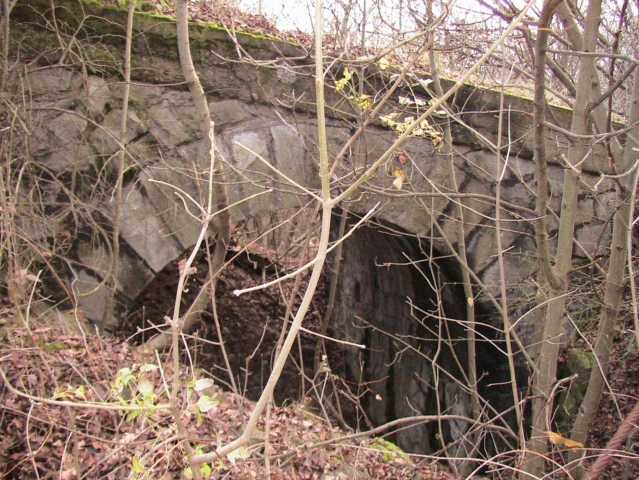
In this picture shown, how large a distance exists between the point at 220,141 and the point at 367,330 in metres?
3.24

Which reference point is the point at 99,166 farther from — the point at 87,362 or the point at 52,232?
the point at 87,362

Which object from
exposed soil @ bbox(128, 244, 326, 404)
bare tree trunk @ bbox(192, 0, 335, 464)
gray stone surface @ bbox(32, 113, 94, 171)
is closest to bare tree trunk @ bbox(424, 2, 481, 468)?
gray stone surface @ bbox(32, 113, 94, 171)

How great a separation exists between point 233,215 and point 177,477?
1.61 meters

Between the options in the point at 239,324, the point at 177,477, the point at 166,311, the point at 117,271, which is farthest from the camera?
the point at 239,324

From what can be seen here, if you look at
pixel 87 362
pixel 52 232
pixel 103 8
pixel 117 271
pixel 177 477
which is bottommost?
pixel 177 477

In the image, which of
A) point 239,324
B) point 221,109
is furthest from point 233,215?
point 239,324

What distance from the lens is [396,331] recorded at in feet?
19.7

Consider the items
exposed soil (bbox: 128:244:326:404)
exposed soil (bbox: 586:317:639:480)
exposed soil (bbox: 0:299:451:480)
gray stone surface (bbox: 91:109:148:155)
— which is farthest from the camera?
exposed soil (bbox: 128:244:326:404)

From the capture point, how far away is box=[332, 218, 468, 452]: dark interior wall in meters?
5.22

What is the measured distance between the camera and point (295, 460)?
3.04 metres

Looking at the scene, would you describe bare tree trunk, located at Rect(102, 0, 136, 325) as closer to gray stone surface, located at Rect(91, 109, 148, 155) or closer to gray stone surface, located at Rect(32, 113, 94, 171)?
gray stone surface, located at Rect(91, 109, 148, 155)

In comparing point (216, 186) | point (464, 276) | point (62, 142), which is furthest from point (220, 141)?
point (464, 276)

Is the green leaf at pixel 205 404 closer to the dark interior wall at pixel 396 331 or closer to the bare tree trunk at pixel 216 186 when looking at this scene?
the bare tree trunk at pixel 216 186

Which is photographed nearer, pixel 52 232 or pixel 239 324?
pixel 52 232
